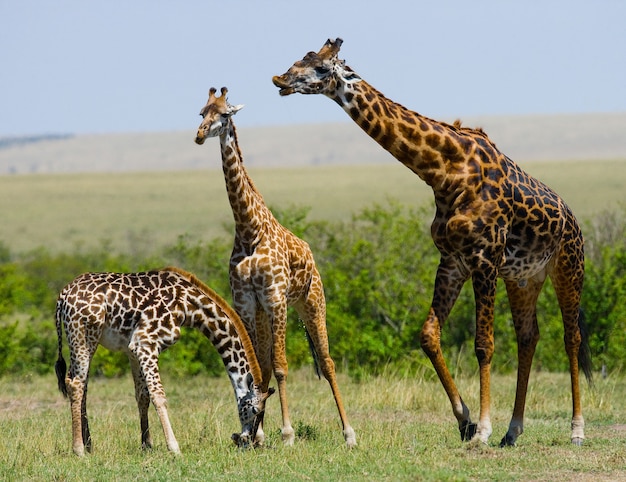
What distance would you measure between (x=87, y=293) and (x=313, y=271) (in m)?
2.20

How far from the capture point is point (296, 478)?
25.0 ft

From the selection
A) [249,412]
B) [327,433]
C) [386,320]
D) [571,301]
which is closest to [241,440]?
[249,412]

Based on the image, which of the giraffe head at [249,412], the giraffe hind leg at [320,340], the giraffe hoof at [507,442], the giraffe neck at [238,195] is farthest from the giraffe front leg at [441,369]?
the giraffe neck at [238,195]

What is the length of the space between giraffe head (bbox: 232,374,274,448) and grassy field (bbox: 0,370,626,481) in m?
0.16

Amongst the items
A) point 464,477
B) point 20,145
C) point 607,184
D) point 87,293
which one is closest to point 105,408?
point 87,293

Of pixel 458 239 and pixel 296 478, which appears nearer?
pixel 296 478

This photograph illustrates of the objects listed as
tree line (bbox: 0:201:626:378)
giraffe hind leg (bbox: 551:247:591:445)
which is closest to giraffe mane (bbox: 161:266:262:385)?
giraffe hind leg (bbox: 551:247:591:445)

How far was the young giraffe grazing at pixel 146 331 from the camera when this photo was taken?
354 inches

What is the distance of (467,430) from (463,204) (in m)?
1.94

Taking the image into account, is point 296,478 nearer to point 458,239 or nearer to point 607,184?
point 458,239

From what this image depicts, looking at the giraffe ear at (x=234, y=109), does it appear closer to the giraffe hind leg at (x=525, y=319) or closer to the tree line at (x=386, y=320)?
the giraffe hind leg at (x=525, y=319)

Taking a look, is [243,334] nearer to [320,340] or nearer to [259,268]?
[259,268]

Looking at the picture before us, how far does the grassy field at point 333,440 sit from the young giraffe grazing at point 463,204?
1.81ft

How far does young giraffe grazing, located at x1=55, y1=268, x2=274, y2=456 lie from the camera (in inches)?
354
